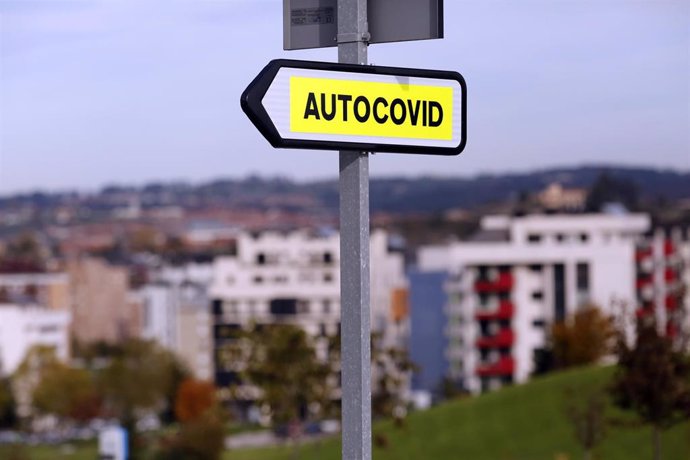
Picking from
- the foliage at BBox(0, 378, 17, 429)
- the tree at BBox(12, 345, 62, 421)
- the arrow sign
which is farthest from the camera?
the foliage at BBox(0, 378, 17, 429)

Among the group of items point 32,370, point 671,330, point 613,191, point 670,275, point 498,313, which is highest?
point 671,330

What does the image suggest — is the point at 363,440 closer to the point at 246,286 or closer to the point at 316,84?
→ the point at 316,84

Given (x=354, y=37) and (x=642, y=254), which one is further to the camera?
(x=642, y=254)

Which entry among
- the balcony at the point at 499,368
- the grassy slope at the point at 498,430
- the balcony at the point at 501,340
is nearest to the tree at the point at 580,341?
the balcony at the point at 499,368

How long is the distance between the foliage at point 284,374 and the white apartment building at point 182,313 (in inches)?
3341

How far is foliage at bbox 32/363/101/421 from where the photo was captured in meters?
101

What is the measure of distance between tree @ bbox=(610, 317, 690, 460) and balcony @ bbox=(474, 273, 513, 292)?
70650 mm

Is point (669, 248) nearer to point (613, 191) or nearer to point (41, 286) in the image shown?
point (613, 191)

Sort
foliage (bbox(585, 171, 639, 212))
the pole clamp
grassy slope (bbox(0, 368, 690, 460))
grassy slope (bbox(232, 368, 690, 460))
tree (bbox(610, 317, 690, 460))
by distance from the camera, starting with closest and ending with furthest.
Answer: the pole clamp, tree (bbox(610, 317, 690, 460)), grassy slope (bbox(0, 368, 690, 460)), grassy slope (bbox(232, 368, 690, 460)), foliage (bbox(585, 171, 639, 212))

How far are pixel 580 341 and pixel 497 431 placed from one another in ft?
105

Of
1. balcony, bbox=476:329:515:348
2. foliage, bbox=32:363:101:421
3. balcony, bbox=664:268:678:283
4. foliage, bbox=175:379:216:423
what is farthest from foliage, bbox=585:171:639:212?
foliage, bbox=32:363:101:421

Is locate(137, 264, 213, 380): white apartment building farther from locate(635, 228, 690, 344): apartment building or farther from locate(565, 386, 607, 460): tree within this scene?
locate(565, 386, 607, 460): tree

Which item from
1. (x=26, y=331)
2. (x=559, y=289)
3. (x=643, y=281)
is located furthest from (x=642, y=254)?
(x=26, y=331)

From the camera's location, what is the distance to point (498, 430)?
4153cm
